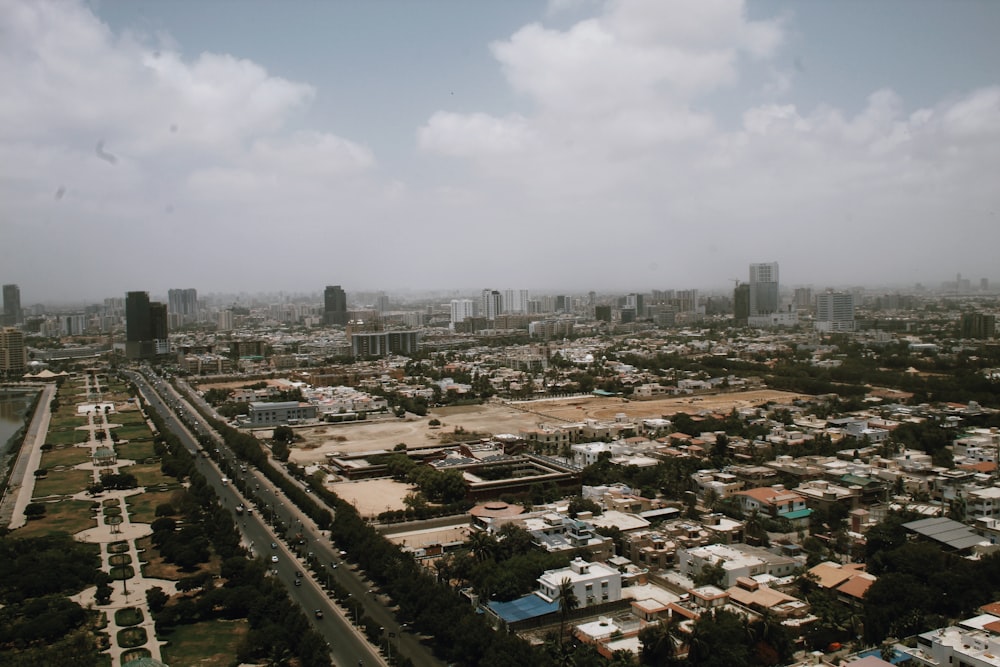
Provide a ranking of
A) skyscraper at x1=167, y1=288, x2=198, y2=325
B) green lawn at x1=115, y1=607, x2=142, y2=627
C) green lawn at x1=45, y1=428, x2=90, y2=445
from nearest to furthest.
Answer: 1. green lawn at x1=115, y1=607, x2=142, y2=627
2. green lawn at x1=45, y1=428, x2=90, y2=445
3. skyscraper at x1=167, y1=288, x2=198, y2=325

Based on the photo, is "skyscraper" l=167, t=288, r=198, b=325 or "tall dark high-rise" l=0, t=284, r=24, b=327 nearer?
"tall dark high-rise" l=0, t=284, r=24, b=327

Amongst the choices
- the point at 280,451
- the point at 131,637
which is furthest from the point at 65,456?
the point at 131,637

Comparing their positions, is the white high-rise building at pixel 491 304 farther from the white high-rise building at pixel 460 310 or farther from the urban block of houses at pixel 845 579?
the urban block of houses at pixel 845 579

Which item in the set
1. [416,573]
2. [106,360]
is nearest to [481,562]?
[416,573]

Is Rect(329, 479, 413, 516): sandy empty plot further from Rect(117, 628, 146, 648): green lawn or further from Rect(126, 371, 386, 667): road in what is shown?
Rect(117, 628, 146, 648): green lawn

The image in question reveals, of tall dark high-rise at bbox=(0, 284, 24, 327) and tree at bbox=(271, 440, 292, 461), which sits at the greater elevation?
tall dark high-rise at bbox=(0, 284, 24, 327)

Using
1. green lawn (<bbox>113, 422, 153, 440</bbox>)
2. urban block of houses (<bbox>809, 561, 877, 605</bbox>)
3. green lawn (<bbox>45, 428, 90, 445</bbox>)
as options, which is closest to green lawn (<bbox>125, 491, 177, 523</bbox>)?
green lawn (<bbox>113, 422, 153, 440</bbox>)

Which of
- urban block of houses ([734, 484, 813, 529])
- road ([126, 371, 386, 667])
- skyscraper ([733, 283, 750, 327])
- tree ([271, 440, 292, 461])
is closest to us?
road ([126, 371, 386, 667])
